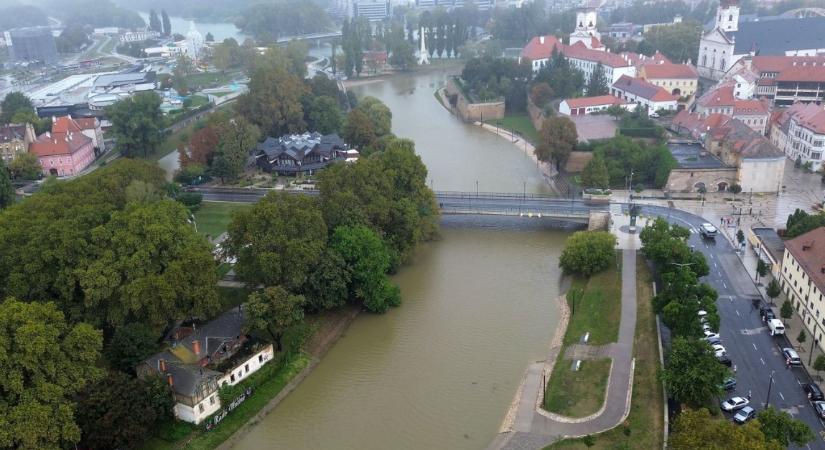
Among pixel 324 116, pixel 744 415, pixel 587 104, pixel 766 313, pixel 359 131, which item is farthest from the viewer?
pixel 587 104

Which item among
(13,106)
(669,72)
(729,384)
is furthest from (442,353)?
(13,106)

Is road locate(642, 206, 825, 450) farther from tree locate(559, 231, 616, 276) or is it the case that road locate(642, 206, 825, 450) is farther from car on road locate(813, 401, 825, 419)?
tree locate(559, 231, 616, 276)

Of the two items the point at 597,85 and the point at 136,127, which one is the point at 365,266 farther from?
the point at 597,85

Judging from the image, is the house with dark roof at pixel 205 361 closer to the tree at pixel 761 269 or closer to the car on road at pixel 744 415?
the car on road at pixel 744 415

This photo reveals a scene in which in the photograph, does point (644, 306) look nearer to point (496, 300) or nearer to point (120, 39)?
point (496, 300)

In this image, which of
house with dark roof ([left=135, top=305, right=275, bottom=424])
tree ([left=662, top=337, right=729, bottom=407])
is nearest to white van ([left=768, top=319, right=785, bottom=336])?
tree ([left=662, top=337, right=729, bottom=407])

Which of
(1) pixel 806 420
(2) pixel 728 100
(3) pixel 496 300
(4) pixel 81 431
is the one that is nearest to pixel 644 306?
(3) pixel 496 300
